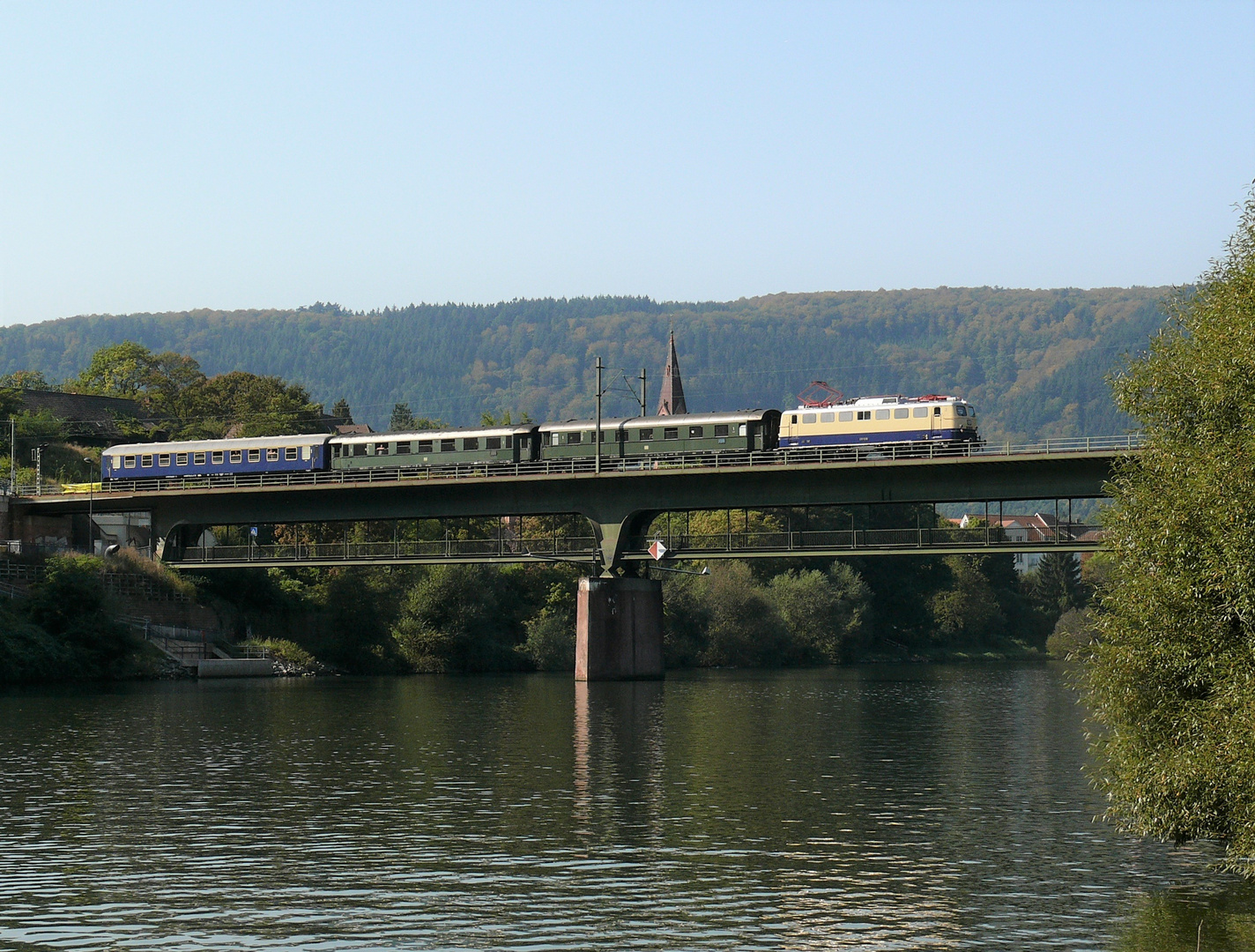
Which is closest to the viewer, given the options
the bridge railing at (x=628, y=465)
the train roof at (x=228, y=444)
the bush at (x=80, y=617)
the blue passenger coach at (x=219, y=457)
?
the bridge railing at (x=628, y=465)

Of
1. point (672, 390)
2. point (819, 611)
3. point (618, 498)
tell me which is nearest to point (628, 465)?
point (618, 498)

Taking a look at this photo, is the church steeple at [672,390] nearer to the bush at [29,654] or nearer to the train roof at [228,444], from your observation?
the train roof at [228,444]

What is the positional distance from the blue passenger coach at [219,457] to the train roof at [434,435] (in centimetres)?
204

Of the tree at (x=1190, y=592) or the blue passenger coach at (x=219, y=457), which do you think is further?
the blue passenger coach at (x=219, y=457)

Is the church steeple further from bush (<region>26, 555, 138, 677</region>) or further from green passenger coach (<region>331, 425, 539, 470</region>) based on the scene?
bush (<region>26, 555, 138, 677</region>)

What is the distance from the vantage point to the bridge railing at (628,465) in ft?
248

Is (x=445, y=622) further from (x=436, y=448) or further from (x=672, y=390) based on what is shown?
(x=672, y=390)

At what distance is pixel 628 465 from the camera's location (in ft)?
287

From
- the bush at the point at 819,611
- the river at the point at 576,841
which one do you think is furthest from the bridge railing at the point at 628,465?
the bush at the point at 819,611

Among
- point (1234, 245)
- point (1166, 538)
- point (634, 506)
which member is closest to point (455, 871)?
point (1166, 538)

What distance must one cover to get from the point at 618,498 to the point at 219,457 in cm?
2946

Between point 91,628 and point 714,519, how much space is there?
67872mm

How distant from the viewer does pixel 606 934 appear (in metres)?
22.6

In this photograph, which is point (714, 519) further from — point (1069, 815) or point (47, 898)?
point (47, 898)
